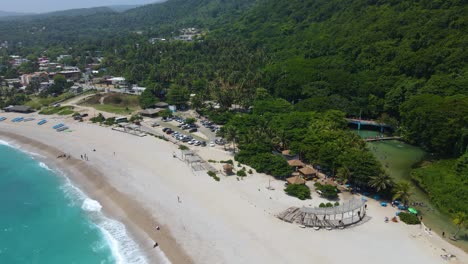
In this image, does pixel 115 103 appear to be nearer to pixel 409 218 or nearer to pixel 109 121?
pixel 109 121

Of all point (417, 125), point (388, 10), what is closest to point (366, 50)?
point (388, 10)

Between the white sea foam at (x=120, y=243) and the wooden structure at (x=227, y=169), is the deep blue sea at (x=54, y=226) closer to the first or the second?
the white sea foam at (x=120, y=243)

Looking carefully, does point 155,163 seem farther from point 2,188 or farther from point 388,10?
point 388,10

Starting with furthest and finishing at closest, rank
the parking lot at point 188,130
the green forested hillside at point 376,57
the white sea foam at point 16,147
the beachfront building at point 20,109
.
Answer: the beachfront building at point 20,109
the green forested hillside at point 376,57
the parking lot at point 188,130
the white sea foam at point 16,147

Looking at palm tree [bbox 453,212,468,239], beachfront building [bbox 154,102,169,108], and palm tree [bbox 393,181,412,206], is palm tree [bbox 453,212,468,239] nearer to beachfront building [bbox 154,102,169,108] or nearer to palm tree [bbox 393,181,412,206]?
palm tree [bbox 393,181,412,206]

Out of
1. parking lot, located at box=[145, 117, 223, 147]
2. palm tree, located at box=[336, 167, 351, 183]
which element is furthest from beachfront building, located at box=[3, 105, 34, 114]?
palm tree, located at box=[336, 167, 351, 183]

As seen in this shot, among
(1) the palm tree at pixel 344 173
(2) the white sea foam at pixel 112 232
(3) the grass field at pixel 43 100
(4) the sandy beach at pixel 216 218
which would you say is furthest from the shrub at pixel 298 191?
(3) the grass field at pixel 43 100
